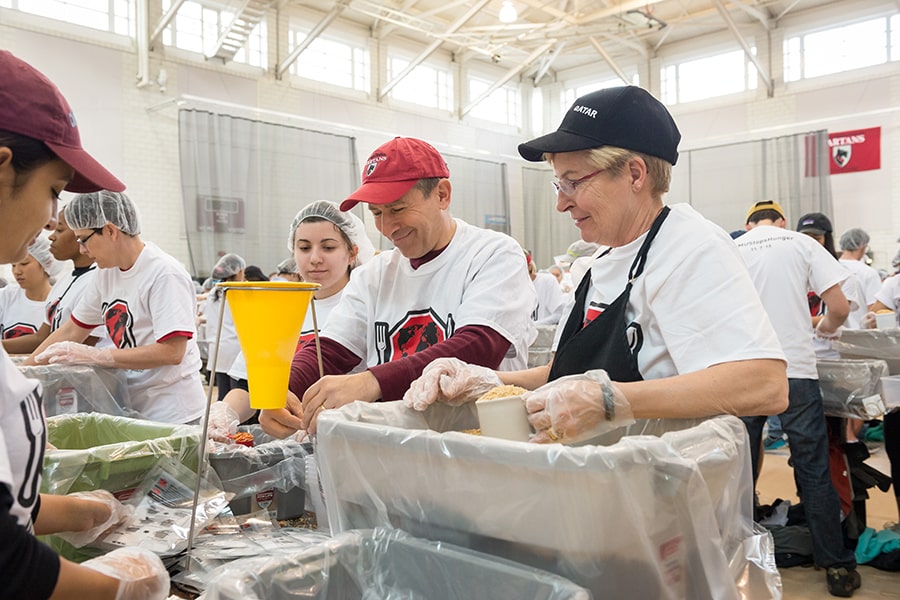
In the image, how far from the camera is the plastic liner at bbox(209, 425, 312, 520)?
1.70 metres

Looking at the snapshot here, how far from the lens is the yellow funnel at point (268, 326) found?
1132mm

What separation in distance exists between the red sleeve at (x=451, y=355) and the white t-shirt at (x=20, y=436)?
30.9 inches

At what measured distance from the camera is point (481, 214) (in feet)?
46.0

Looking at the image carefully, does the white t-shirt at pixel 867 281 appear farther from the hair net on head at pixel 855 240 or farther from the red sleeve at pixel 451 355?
the red sleeve at pixel 451 355

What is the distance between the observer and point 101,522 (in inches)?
54.6

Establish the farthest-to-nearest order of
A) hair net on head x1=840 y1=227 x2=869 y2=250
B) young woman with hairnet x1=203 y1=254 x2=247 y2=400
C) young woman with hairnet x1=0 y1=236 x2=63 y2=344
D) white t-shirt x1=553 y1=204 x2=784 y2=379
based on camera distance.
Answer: hair net on head x1=840 y1=227 x2=869 y2=250 < young woman with hairnet x1=203 y1=254 x2=247 y2=400 < young woman with hairnet x1=0 y1=236 x2=63 y2=344 < white t-shirt x1=553 y1=204 x2=784 y2=379

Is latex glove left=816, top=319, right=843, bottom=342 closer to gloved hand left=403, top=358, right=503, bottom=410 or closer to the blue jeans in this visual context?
the blue jeans

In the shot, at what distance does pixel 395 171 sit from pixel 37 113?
1042 millimetres

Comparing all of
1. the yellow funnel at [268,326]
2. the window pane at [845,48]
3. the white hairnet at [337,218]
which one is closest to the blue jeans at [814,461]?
the white hairnet at [337,218]

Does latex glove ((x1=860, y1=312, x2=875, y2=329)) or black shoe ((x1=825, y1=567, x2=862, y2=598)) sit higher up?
latex glove ((x1=860, y1=312, x2=875, y2=329))

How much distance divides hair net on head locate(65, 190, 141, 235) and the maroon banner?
11677 mm

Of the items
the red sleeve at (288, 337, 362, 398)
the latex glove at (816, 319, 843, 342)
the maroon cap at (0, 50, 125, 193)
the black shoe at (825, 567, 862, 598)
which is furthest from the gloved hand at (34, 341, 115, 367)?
the latex glove at (816, 319, 843, 342)

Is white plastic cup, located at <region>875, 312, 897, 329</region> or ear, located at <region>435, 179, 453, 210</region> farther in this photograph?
white plastic cup, located at <region>875, 312, 897, 329</region>

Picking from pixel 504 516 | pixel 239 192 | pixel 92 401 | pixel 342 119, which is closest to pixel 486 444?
pixel 504 516
